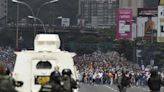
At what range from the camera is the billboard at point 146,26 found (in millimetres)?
63625

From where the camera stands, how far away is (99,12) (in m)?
192

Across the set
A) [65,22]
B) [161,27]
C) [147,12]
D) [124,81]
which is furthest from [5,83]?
[65,22]

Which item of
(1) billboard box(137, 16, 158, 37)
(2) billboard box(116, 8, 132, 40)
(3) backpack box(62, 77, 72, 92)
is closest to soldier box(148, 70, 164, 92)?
(3) backpack box(62, 77, 72, 92)

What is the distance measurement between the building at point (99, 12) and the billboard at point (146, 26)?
113m

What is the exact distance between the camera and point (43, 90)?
13.0m

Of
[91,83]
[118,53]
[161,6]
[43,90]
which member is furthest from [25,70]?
[118,53]

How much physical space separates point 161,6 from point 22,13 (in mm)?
112936

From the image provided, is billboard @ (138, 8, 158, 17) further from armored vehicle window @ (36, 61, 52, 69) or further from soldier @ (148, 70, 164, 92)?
soldier @ (148, 70, 164, 92)

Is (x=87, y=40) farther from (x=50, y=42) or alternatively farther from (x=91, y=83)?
(x=50, y=42)

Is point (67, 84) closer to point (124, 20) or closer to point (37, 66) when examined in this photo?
point (37, 66)

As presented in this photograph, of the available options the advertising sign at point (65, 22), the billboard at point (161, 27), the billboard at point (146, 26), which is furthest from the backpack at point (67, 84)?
the advertising sign at point (65, 22)

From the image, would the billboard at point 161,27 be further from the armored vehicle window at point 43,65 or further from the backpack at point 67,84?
the backpack at point 67,84

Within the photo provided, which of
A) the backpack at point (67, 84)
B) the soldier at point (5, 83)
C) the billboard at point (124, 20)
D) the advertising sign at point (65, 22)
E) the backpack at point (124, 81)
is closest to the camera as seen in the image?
the soldier at point (5, 83)

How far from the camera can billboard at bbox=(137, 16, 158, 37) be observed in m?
63.6
